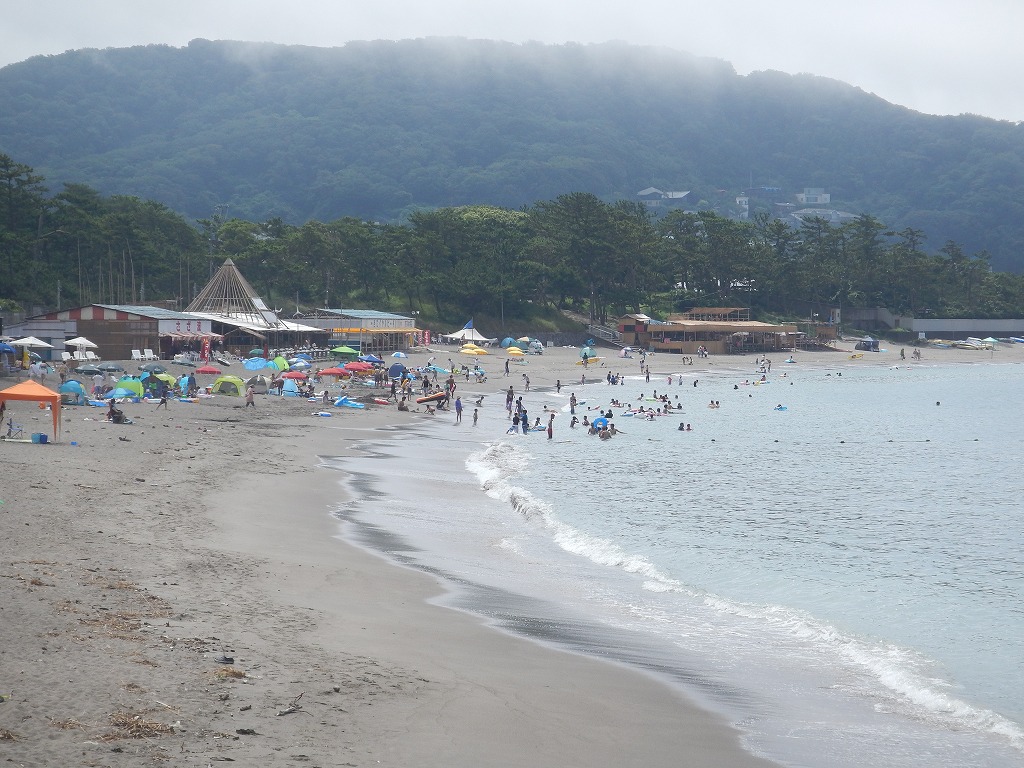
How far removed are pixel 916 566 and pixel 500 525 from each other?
25.8 ft

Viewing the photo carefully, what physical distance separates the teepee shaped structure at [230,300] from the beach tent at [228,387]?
85.5 feet

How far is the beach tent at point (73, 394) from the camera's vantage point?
34.9m

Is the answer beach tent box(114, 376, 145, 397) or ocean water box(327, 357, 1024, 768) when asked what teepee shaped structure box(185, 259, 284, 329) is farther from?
ocean water box(327, 357, 1024, 768)

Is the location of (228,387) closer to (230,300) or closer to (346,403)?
(346,403)

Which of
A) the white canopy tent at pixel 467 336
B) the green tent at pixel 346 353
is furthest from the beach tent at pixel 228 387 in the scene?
the white canopy tent at pixel 467 336

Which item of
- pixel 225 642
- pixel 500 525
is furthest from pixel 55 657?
pixel 500 525

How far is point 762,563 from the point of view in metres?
18.3

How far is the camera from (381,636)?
11500 millimetres

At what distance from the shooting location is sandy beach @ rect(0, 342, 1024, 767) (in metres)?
7.80

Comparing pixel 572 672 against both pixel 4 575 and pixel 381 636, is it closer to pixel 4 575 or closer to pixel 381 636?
pixel 381 636

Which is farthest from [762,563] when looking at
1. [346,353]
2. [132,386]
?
[346,353]

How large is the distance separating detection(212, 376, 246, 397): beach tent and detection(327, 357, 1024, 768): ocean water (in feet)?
27.4

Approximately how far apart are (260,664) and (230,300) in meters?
63.8

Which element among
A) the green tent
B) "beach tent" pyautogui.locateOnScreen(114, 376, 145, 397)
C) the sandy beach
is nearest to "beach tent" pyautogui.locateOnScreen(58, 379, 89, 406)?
"beach tent" pyautogui.locateOnScreen(114, 376, 145, 397)
